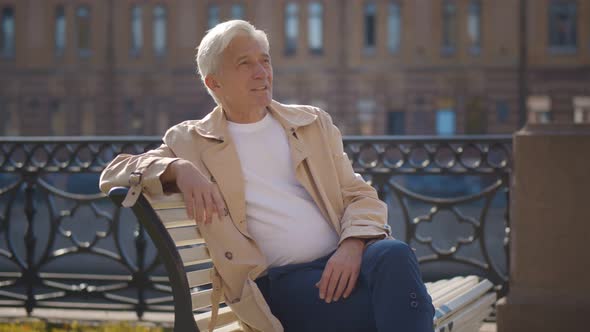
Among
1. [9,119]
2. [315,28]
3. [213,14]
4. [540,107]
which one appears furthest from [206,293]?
[9,119]

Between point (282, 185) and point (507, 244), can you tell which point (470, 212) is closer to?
point (507, 244)

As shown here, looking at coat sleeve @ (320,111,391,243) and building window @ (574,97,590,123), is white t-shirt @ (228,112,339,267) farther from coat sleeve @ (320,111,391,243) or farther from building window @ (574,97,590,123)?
building window @ (574,97,590,123)

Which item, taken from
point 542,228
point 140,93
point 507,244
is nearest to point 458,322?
point 542,228

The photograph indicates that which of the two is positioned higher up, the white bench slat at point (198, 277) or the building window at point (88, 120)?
the white bench slat at point (198, 277)

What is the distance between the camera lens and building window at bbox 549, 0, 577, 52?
38.6m

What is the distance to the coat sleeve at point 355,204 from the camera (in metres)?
3.21

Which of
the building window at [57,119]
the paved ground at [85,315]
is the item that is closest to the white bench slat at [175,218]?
the paved ground at [85,315]

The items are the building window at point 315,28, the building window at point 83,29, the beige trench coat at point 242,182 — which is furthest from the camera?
the building window at point 83,29

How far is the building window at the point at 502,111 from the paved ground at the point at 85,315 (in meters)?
33.8

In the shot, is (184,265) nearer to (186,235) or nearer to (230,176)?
(186,235)

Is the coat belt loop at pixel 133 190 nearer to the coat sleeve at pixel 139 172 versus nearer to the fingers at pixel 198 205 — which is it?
the coat sleeve at pixel 139 172

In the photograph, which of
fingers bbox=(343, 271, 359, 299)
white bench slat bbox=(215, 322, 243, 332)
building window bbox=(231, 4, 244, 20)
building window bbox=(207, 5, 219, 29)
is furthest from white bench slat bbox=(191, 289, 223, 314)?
building window bbox=(207, 5, 219, 29)

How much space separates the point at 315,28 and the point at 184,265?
38.1 meters

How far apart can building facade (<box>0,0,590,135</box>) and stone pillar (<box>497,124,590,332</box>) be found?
109 feet
